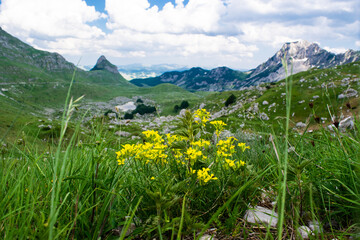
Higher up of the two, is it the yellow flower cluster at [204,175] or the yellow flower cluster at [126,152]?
the yellow flower cluster at [126,152]

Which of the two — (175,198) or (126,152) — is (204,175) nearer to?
(175,198)

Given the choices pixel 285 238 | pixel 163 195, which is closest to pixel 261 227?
pixel 285 238

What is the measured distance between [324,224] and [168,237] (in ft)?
6.43

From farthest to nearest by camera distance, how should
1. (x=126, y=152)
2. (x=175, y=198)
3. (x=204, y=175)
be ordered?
(x=126, y=152), (x=204, y=175), (x=175, y=198)

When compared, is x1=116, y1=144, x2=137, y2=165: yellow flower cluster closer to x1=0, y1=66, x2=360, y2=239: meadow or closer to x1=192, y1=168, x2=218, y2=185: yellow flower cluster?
x1=0, y1=66, x2=360, y2=239: meadow

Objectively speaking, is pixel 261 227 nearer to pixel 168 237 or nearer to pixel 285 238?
pixel 285 238

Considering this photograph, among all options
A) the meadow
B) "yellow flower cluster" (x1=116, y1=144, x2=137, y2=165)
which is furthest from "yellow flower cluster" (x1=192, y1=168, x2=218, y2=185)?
"yellow flower cluster" (x1=116, y1=144, x2=137, y2=165)

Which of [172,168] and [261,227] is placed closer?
[261,227]

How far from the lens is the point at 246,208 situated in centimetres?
294

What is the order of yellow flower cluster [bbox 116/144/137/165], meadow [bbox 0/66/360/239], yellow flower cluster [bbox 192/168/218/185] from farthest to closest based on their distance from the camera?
yellow flower cluster [bbox 116/144/137/165], yellow flower cluster [bbox 192/168/218/185], meadow [bbox 0/66/360/239]

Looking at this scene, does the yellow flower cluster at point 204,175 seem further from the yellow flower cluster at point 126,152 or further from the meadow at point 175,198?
the yellow flower cluster at point 126,152

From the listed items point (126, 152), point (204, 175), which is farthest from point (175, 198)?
point (126, 152)

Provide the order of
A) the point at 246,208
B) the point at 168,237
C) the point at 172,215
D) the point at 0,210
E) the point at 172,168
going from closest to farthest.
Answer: the point at 0,210 → the point at 168,237 → the point at 172,215 → the point at 246,208 → the point at 172,168

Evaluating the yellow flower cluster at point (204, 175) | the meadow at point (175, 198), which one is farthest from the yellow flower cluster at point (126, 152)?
the yellow flower cluster at point (204, 175)
